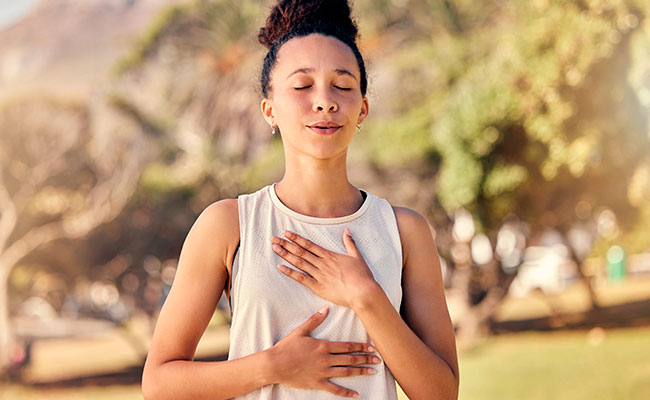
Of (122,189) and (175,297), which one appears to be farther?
(122,189)

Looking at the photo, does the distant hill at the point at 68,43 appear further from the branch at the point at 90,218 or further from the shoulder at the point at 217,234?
the shoulder at the point at 217,234

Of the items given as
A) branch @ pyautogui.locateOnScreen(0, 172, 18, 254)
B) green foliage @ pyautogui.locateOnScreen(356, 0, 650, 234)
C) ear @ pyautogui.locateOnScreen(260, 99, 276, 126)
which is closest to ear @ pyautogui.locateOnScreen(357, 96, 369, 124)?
ear @ pyautogui.locateOnScreen(260, 99, 276, 126)

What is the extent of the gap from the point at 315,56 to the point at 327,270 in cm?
32

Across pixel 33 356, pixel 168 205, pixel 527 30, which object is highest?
pixel 527 30

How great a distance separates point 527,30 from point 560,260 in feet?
8.54

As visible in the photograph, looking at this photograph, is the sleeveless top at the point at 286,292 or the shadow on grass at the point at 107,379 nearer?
the sleeveless top at the point at 286,292

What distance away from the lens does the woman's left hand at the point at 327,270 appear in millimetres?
1040

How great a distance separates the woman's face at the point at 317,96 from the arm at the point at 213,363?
0.15 meters

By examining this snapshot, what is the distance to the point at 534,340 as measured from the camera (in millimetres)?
8133

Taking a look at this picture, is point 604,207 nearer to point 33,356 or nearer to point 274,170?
point 274,170

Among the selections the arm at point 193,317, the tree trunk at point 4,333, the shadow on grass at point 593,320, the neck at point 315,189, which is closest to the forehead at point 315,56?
the neck at point 315,189

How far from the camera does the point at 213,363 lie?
3.39 feet

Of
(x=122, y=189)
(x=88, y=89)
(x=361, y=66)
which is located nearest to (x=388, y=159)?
(x=122, y=189)

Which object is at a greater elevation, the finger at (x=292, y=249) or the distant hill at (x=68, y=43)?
the distant hill at (x=68, y=43)
